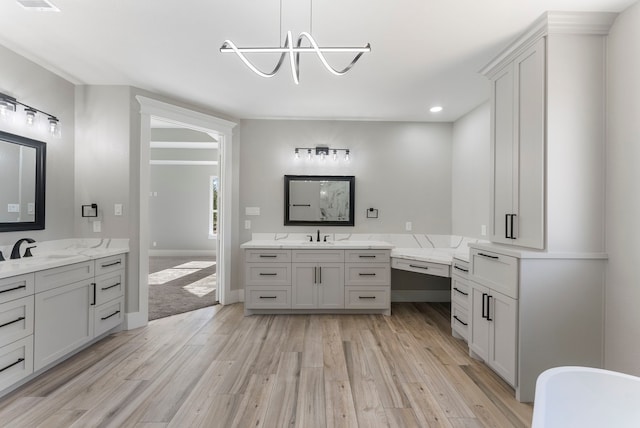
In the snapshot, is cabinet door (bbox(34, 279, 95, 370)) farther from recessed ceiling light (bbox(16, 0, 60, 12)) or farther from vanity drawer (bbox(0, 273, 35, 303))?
recessed ceiling light (bbox(16, 0, 60, 12))

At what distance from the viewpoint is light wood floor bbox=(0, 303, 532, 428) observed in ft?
5.98

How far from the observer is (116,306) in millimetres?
2990

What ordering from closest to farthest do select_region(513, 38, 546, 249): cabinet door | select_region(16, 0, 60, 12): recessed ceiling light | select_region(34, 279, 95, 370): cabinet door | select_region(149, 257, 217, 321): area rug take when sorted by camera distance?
1. select_region(16, 0, 60, 12): recessed ceiling light
2. select_region(513, 38, 546, 249): cabinet door
3. select_region(34, 279, 95, 370): cabinet door
4. select_region(149, 257, 217, 321): area rug

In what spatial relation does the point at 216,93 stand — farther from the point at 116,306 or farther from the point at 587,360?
the point at 587,360

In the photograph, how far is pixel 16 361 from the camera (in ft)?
6.69

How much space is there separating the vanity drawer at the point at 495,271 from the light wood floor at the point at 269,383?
0.71 m

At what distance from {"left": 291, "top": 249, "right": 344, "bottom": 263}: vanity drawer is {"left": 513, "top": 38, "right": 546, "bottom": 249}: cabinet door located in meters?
1.91

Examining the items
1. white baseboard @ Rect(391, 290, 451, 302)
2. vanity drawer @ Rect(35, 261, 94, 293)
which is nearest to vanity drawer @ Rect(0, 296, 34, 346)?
vanity drawer @ Rect(35, 261, 94, 293)

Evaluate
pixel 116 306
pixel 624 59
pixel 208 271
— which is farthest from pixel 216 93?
pixel 208 271

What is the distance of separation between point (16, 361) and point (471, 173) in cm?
454

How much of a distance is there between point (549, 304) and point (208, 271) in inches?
219

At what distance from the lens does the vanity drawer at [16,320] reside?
76.8 inches

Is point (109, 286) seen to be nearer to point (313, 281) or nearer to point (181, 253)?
point (313, 281)

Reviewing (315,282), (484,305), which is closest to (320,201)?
(315,282)
